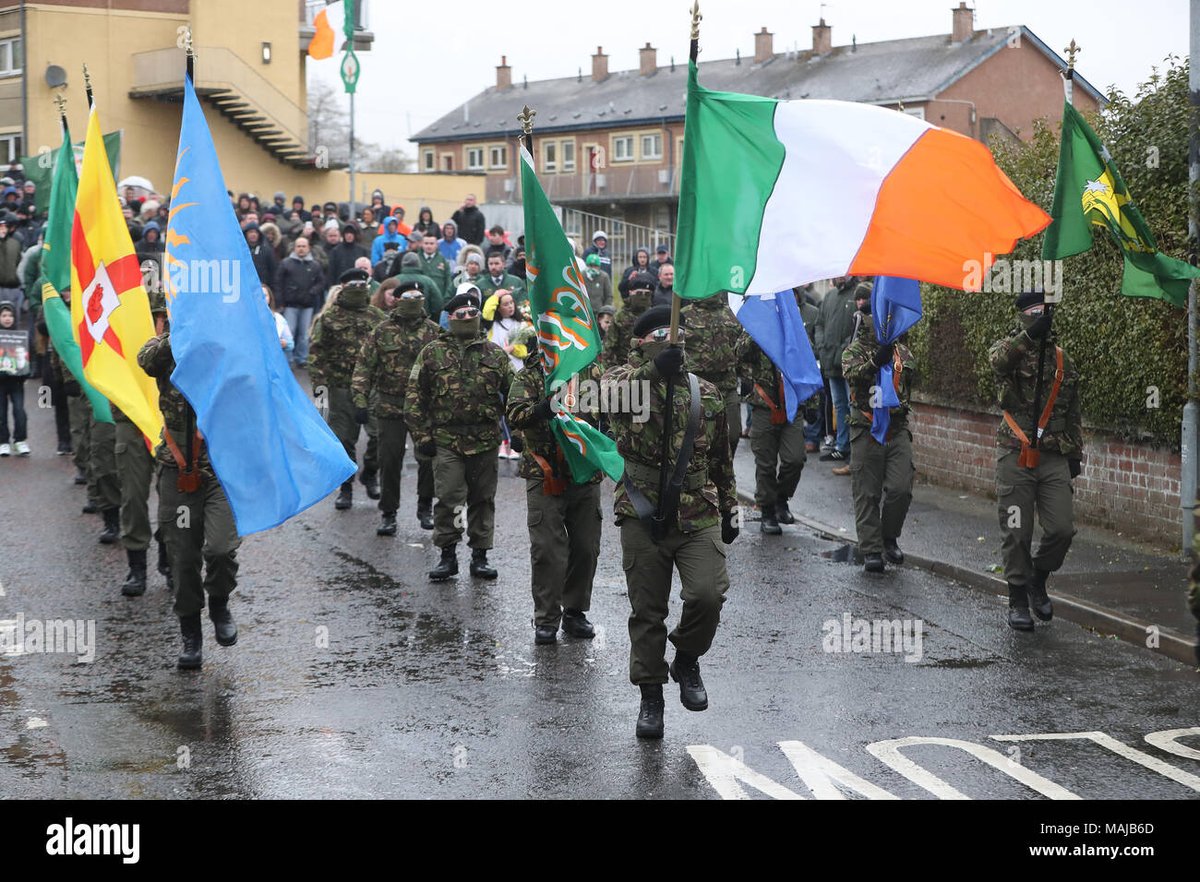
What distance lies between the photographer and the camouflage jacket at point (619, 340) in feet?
42.1

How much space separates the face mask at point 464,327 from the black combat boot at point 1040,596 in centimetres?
426

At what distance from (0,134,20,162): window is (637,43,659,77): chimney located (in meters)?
30.8

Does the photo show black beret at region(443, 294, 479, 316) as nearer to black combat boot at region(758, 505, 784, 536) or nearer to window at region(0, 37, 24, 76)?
black combat boot at region(758, 505, 784, 536)

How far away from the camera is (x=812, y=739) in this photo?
7.30 metres

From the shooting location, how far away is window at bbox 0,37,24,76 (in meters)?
41.6

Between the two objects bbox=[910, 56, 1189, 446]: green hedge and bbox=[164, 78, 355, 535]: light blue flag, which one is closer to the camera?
bbox=[164, 78, 355, 535]: light blue flag

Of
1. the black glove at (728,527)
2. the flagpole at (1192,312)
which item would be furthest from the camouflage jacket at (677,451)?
the flagpole at (1192,312)

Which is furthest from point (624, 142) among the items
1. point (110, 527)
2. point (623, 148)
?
point (110, 527)

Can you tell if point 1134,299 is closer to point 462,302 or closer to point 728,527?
point 462,302

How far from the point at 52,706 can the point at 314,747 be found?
165 cm

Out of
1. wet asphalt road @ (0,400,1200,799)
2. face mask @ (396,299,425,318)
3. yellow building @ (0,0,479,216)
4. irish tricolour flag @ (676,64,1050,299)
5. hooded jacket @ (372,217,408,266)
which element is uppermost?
yellow building @ (0,0,479,216)

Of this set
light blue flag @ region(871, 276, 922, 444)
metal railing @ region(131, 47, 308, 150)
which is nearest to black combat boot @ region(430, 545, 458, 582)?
light blue flag @ region(871, 276, 922, 444)

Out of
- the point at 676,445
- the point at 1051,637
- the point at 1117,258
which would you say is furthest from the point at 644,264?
the point at 676,445

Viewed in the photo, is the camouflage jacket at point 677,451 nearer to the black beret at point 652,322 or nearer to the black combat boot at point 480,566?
the black beret at point 652,322
